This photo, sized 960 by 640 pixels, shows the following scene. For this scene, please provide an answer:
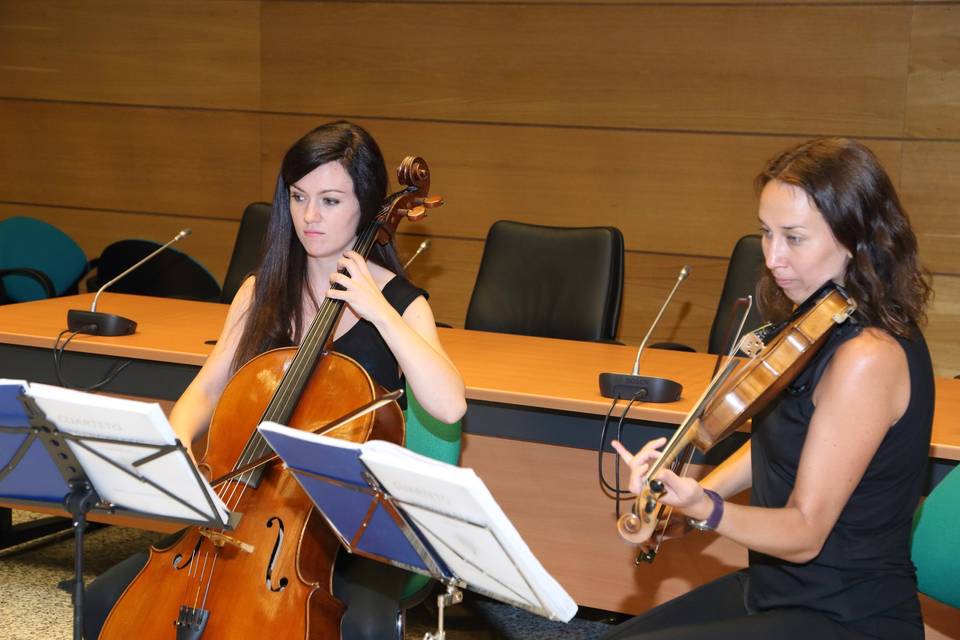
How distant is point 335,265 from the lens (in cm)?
208

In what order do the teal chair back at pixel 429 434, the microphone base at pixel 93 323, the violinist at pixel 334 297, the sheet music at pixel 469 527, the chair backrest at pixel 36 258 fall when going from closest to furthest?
the sheet music at pixel 469 527, the violinist at pixel 334 297, the teal chair back at pixel 429 434, the microphone base at pixel 93 323, the chair backrest at pixel 36 258

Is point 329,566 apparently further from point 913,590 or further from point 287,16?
point 287,16

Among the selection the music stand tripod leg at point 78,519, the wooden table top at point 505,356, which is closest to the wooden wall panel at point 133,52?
the wooden table top at point 505,356

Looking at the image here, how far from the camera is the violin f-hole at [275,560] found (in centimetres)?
160

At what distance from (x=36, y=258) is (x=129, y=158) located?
2.35 ft

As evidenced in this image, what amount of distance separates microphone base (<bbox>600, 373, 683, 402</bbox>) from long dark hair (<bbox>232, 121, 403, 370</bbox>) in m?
0.50

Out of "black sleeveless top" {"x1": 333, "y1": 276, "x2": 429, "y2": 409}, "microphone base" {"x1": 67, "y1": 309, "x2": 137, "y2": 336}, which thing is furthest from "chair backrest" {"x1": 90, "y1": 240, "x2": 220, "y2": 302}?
"black sleeveless top" {"x1": 333, "y1": 276, "x2": 429, "y2": 409}

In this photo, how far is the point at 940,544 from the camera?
164 centimetres

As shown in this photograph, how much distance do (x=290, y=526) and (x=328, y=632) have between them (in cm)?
17

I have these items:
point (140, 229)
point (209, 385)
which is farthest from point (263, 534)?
point (140, 229)

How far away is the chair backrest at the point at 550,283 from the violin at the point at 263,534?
4.96 ft

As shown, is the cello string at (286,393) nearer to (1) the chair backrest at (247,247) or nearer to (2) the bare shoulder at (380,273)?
(2) the bare shoulder at (380,273)

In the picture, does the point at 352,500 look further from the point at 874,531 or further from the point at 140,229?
the point at 140,229

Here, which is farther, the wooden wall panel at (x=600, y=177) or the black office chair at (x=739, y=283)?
the wooden wall panel at (x=600, y=177)
